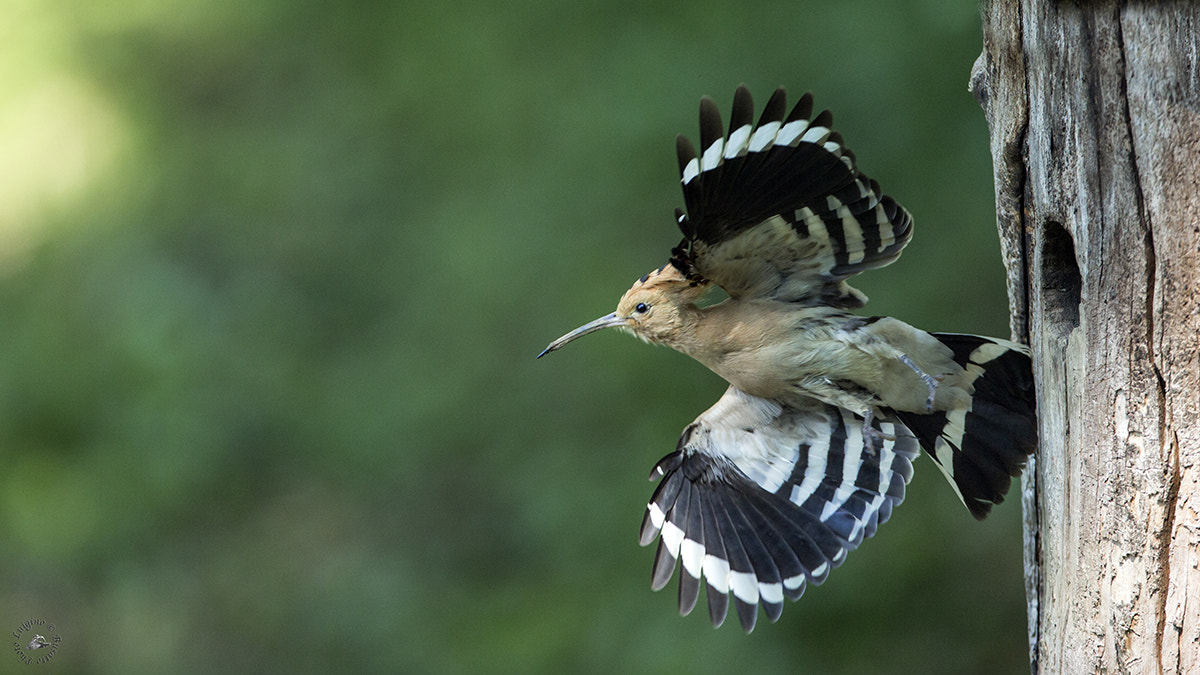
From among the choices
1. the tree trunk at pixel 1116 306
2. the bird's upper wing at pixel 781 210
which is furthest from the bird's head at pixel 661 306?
the tree trunk at pixel 1116 306

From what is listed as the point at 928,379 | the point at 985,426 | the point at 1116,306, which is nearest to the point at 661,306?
the point at 928,379

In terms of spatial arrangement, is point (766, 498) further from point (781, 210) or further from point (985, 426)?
point (781, 210)

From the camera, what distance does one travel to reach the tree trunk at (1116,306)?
211 cm

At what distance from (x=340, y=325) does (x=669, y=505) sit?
3.25 meters

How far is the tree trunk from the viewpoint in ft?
6.91

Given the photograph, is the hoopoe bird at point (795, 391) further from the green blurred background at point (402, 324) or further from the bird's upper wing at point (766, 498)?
the green blurred background at point (402, 324)

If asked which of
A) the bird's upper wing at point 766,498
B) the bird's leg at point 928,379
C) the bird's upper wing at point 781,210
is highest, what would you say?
the bird's upper wing at point 781,210

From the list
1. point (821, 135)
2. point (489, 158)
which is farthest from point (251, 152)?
point (821, 135)

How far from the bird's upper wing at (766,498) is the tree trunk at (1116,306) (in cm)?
75

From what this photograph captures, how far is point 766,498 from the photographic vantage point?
334 cm

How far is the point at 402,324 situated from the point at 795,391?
313cm

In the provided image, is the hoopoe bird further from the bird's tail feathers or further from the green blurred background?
the green blurred background

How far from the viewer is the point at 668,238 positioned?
5.23m

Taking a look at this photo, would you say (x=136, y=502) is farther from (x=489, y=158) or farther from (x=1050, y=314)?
(x=1050, y=314)
